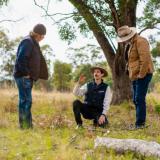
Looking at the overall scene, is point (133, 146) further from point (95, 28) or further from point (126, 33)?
point (95, 28)

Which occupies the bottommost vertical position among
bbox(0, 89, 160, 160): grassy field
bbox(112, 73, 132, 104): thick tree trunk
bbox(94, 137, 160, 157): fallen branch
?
bbox(0, 89, 160, 160): grassy field

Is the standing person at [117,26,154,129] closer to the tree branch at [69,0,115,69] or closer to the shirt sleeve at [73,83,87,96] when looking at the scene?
the shirt sleeve at [73,83,87,96]

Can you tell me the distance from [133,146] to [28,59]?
3.44 m

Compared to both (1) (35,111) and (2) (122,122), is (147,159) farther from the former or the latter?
(1) (35,111)

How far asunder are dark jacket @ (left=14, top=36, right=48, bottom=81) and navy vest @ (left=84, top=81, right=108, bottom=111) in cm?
110

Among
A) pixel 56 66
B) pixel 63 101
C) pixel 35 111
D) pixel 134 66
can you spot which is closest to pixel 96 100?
pixel 134 66

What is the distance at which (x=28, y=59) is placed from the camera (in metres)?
9.34

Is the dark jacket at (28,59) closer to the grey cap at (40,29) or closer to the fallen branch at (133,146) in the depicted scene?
the grey cap at (40,29)

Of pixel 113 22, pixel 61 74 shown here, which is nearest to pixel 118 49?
pixel 113 22

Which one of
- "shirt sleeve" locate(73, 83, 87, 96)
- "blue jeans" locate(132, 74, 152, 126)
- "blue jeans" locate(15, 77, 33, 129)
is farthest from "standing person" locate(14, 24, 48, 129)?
"blue jeans" locate(132, 74, 152, 126)

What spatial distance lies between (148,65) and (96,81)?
1.10 metres

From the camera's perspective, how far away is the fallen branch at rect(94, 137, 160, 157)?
20.9 ft

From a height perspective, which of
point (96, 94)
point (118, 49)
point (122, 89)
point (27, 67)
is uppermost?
point (118, 49)

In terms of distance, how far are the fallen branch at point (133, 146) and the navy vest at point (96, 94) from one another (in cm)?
317
